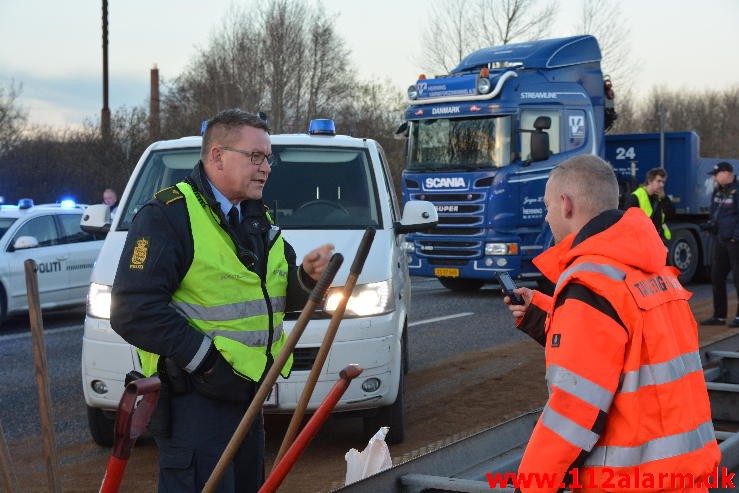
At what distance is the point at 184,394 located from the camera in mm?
3195

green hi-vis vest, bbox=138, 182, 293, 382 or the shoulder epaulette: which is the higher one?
the shoulder epaulette

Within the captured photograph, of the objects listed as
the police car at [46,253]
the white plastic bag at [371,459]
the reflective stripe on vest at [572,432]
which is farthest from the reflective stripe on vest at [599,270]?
the police car at [46,253]

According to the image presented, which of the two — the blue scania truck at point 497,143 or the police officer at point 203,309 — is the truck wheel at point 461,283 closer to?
the blue scania truck at point 497,143

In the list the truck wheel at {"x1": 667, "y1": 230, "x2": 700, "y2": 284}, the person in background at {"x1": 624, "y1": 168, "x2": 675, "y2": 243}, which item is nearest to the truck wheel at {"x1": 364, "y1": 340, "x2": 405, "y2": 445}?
the person in background at {"x1": 624, "y1": 168, "x2": 675, "y2": 243}

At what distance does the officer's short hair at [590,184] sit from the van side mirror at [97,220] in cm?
444

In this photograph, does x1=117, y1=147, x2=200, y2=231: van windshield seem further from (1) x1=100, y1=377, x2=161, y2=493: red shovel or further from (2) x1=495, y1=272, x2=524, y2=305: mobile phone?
(1) x1=100, y1=377, x2=161, y2=493: red shovel

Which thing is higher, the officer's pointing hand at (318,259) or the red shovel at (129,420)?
the officer's pointing hand at (318,259)

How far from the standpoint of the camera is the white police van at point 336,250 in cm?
590

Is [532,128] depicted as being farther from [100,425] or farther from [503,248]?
[100,425]

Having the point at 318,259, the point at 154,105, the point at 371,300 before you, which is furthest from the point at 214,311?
the point at 154,105

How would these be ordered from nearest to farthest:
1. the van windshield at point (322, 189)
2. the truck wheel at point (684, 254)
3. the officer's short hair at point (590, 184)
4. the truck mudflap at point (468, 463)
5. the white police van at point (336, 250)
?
the officer's short hair at point (590, 184)
the truck mudflap at point (468, 463)
the white police van at point (336, 250)
the van windshield at point (322, 189)
the truck wheel at point (684, 254)

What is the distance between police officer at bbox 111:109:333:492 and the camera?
3.11 meters

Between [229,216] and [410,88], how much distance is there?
1317 centimetres

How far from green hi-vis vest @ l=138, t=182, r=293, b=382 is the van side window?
40.1 ft
